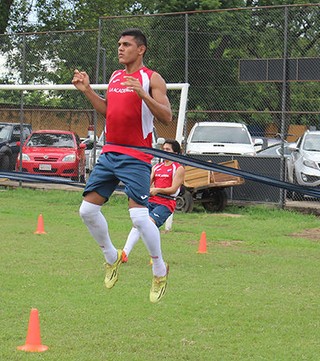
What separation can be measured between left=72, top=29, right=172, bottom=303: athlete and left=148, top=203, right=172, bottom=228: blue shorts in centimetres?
431

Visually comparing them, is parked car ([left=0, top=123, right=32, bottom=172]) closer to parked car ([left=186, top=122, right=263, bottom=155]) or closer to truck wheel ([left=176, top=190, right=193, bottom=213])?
parked car ([left=186, top=122, right=263, bottom=155])

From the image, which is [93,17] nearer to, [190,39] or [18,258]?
[190,39]

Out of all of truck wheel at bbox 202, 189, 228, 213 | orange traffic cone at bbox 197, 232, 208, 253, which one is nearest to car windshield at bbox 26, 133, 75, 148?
truck wheel at bbox 202, 189, 228, 213

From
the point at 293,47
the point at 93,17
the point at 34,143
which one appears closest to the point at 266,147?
the point at 293,47

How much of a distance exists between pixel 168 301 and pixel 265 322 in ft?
4.44

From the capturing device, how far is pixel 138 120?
7750mm

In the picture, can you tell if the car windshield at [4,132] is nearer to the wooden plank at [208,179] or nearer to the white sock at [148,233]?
the wooden plank at [208,179]

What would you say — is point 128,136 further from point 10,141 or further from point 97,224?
point 10,141

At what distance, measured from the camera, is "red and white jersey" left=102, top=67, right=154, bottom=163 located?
7691 mm

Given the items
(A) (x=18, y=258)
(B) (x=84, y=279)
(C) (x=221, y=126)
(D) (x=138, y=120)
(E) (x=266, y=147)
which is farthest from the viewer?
(E) (x=266, y=147)

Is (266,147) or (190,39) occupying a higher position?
(190,39)

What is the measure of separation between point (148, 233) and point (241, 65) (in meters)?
13.3

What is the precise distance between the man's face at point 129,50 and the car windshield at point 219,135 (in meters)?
14.3

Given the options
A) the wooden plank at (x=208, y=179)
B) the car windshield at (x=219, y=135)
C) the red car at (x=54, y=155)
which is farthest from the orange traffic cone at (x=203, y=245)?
the red car at (x=54, y=155)
